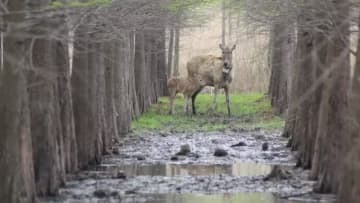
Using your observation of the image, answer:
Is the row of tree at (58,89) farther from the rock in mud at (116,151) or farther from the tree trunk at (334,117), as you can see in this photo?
the tree trunk at (334,117)

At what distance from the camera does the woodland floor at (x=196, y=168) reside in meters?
18.9

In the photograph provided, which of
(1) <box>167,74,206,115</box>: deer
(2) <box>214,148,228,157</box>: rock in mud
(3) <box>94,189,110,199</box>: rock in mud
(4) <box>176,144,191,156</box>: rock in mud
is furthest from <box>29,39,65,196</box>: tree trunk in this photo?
(1) <box>167,74,206,115</box>: deer

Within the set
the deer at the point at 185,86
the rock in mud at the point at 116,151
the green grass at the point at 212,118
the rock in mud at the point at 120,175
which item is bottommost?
the green grass at the point at 212,118

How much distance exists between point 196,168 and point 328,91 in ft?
21.1

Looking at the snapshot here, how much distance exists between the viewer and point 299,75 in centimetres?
2664

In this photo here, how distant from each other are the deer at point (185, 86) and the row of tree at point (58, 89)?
31.6ft

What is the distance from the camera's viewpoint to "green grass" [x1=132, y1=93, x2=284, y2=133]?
37281mm

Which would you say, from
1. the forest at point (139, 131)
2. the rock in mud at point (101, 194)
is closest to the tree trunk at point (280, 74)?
the forest at point (139, 131)

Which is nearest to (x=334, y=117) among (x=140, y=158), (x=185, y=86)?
(x=140, y=158)

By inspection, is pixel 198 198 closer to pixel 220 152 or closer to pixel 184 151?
pixel 220 152

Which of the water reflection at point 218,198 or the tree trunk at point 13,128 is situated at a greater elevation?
the tree trunk at point 13,128

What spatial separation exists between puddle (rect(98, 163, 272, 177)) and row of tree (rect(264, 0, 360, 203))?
1.30 m

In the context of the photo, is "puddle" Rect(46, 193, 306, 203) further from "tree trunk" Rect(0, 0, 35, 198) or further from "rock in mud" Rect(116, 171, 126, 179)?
"rock in mud" Rect(116, 171, 126, 179)

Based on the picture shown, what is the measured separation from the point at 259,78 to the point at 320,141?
3525cm
